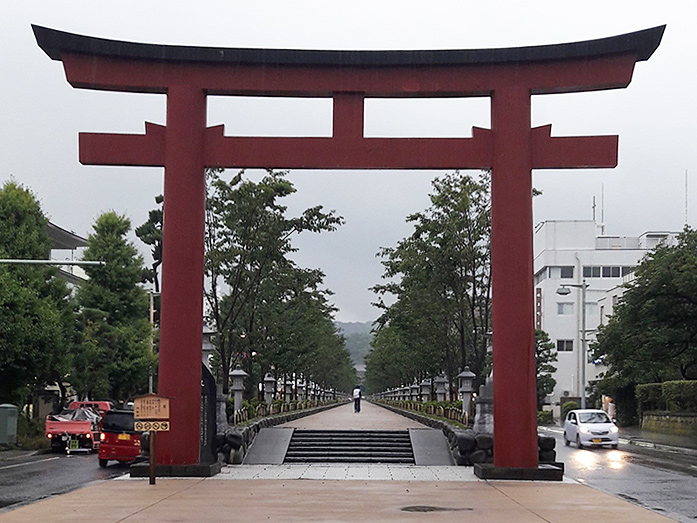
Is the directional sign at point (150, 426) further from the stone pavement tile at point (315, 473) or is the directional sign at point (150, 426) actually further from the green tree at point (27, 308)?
the green tree at point (27, 308)

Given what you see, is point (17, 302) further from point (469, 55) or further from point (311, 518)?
point (311, 518)

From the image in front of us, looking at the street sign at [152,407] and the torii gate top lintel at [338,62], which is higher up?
the torii gate top lintel at [338,62]

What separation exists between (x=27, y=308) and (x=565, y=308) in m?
61.1

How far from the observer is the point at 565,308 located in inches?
3408

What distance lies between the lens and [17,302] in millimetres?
33562

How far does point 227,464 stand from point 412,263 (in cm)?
1448

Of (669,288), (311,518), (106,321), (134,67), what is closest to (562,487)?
(311,518)

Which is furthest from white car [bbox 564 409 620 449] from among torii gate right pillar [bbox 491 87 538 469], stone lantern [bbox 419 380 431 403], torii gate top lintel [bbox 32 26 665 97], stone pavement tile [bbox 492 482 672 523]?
torii gate top lintel [bbox 32 26 665 97]

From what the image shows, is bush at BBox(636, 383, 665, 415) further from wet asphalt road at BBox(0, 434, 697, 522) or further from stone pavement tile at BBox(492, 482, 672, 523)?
stone pavement tile at BBox(492, 482, 672, 523)

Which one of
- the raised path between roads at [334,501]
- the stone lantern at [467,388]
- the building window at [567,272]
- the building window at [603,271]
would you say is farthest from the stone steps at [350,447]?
the building window at [603,271]

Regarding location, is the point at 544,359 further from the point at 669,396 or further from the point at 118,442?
the point at 118,442

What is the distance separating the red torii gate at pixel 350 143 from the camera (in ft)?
63.6

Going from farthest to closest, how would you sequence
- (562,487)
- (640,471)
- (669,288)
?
(669,288), (640,471), (562,487)

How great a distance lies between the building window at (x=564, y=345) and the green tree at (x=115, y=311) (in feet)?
149
